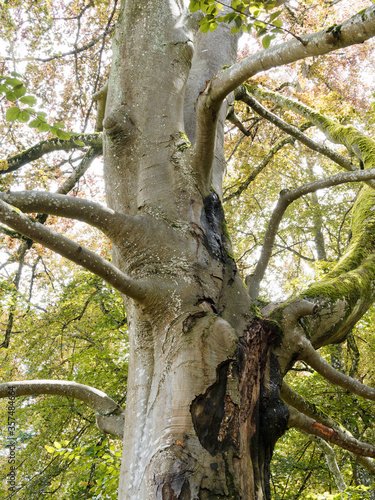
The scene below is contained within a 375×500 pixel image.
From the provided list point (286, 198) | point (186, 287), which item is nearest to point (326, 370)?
point (186, 287)

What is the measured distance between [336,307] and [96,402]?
155 centimetres

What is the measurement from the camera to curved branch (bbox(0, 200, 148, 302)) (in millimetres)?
1488

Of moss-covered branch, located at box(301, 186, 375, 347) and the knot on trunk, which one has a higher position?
the knot on trunk

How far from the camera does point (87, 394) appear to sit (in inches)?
97.3

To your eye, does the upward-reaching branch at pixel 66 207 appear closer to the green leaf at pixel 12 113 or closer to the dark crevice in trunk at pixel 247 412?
the green leaf at pixel 12 113

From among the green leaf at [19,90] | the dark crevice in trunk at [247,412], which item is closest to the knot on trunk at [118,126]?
the green leaf at [19,90]

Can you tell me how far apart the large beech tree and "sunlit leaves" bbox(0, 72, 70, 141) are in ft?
1.12

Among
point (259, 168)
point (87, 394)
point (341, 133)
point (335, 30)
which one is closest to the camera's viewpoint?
point (335, 30)

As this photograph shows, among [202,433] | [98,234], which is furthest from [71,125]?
[202,433]

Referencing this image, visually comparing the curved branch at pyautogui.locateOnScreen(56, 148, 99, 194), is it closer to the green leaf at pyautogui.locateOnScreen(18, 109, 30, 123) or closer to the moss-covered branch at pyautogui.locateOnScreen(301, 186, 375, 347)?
the green leaf at pyautogui.locateOnScreen(18, 109, 30, 123)

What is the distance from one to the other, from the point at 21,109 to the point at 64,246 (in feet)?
2.24

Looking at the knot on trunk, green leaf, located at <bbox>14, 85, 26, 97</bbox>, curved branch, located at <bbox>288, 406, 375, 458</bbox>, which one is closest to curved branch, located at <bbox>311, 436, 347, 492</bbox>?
curved branch, located at <bbox>288, 406, 375, 458</bbox>

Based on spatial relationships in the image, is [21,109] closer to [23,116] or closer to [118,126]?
[23,116]

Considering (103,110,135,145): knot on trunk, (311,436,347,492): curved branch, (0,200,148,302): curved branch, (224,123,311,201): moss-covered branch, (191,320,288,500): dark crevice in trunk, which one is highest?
(224,123,311,201): moss-covered branch
